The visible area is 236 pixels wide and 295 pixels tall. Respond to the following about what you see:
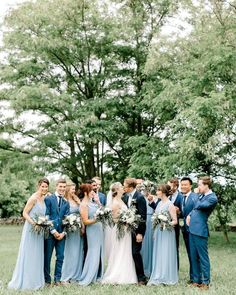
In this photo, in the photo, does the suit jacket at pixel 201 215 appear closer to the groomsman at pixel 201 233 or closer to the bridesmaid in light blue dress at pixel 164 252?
the groomsman at pixel 201 233

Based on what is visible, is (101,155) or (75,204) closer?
(75,204)

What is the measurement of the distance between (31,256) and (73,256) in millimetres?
1122

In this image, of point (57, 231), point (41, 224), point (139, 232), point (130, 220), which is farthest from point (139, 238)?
point (41, 224)

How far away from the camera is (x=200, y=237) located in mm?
8711

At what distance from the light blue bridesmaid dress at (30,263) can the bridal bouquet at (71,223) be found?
0.65 metres

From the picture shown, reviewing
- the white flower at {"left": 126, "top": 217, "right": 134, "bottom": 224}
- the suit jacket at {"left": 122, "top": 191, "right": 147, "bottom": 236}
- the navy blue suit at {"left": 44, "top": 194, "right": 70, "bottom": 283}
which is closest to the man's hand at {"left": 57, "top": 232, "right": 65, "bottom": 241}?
the navy blue suit at {"left": 44, "top": 194, "right": 70, "bottom": 283}

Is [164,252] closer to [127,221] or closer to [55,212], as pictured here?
[127,221]

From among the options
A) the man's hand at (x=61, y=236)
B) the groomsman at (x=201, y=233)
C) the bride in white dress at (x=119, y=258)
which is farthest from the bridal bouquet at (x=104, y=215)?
the groomsman at (x=201, y=233)

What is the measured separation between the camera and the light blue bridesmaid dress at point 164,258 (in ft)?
29.7

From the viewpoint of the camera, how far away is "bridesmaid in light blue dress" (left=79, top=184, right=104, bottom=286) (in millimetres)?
9234

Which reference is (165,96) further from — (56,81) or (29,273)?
(29,273)

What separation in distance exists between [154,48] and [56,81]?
6417 millimetres

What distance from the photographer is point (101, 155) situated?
926 inches

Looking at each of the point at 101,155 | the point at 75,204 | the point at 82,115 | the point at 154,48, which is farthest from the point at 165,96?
the point at 75,204
